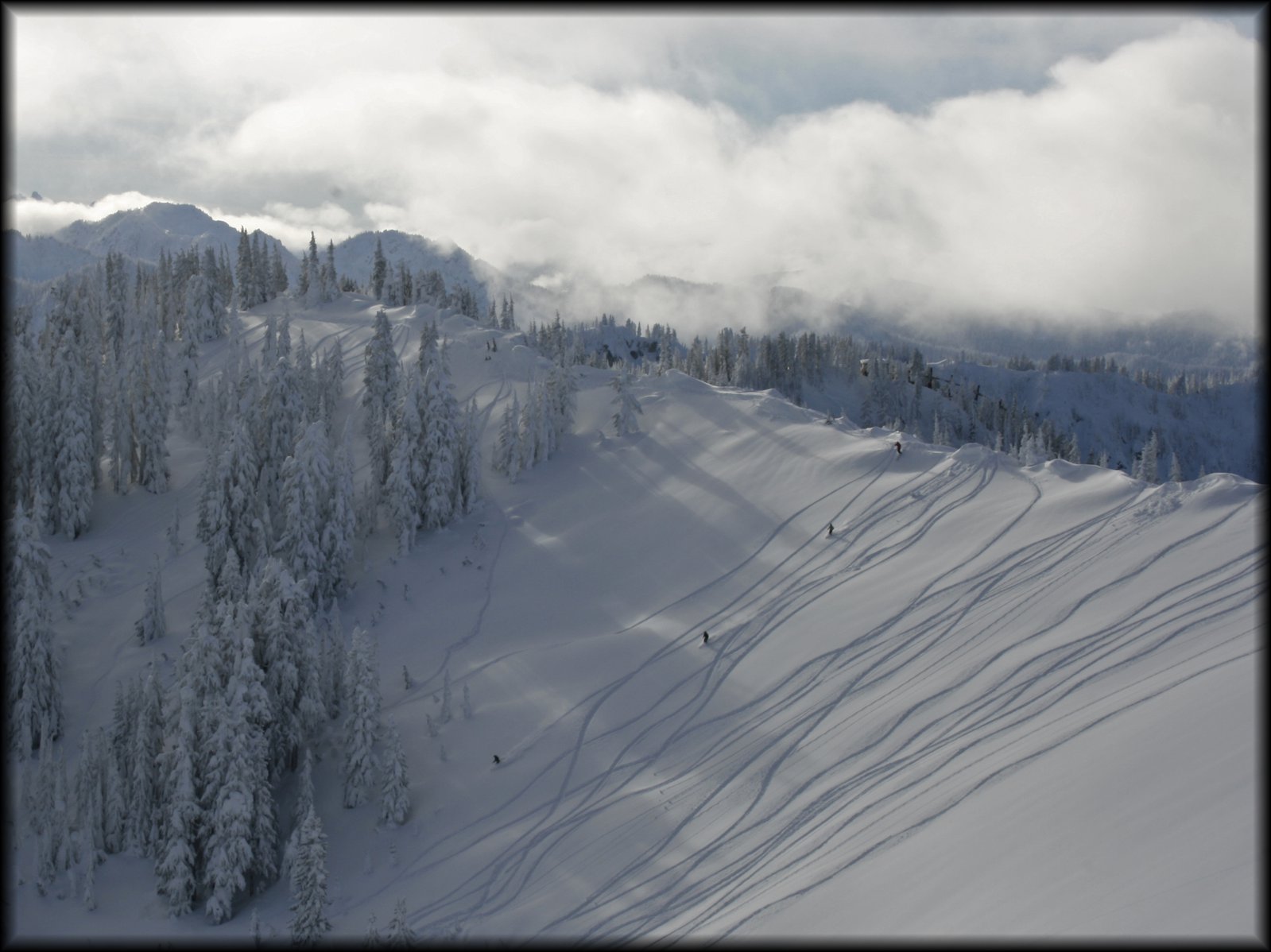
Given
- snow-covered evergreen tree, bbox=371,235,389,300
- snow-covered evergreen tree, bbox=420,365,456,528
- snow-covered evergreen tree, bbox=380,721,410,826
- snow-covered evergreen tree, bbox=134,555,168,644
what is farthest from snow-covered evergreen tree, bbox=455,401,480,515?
snow-covered evergreen tree, bbox=371,235,389,300

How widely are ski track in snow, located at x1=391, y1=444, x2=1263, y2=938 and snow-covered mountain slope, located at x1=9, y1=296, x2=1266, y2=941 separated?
0.39 ft

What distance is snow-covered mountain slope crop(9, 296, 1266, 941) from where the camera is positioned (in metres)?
18.9

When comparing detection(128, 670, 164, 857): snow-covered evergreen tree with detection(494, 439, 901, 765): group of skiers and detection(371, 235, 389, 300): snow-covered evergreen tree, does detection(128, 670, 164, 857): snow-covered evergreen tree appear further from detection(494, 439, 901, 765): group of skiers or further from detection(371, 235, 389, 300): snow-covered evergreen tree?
detection(371, 235, 389, 300): snow-covered evergreen tree

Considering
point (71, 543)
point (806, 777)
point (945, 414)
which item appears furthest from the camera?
point (945, 414)

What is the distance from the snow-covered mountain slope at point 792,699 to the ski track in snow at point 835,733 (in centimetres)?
12

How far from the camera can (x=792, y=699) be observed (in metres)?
32.2

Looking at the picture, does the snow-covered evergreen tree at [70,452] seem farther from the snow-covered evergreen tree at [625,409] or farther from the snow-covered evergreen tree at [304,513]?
the snow-covered evergreen tree at [625,409]

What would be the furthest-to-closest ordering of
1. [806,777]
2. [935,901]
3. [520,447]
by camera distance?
[520,447] < [806,777] < [935,901]

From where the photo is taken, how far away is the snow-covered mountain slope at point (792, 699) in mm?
18938

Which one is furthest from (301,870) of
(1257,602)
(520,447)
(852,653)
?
(520,447)

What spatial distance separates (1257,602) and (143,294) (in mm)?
101491

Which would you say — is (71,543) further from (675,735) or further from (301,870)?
(675,735)

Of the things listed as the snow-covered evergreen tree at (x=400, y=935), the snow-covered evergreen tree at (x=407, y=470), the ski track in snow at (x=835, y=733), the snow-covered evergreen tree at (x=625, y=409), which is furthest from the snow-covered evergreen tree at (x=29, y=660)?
the snow-covered evergreen tree at (x=625, y=409)

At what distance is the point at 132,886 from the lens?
29.2 m
